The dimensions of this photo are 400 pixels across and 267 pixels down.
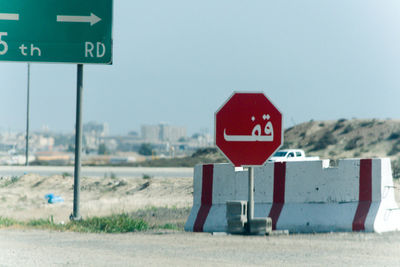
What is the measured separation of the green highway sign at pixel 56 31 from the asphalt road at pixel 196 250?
4.39 m

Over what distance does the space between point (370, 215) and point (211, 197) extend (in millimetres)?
3071

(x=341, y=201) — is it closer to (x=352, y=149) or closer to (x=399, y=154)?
(x=399, y=154)

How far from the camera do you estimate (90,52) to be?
16.0 metres

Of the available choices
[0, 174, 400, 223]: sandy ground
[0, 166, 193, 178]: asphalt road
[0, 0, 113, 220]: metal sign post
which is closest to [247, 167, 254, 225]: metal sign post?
[0, 0, 113, 220]: metal sign post

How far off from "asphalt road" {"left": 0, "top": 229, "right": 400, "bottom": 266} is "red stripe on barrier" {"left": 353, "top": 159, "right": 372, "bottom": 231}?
0.51 m

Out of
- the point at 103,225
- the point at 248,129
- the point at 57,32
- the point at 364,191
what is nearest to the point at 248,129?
the point at 248,129

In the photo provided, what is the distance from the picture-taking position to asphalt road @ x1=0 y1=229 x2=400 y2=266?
32.4ft

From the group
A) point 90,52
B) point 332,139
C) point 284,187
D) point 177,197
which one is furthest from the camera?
point 332,139

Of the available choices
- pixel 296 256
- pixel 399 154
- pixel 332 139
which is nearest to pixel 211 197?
pixel 296 256

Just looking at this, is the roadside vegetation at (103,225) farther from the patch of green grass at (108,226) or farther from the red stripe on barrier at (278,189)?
the red stripe on barrier at (278,189)

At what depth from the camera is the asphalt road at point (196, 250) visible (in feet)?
32.4

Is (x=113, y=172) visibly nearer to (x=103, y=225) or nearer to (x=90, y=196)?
(x=90, y=196)

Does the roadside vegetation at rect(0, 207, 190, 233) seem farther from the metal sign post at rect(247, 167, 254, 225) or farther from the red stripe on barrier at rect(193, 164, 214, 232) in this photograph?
the metal sign post at rect(247, 167, 254, 225)

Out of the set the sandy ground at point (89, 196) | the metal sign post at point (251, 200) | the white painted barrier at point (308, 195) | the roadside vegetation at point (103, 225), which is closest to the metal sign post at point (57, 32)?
the roadside vegetation at point (103, 225)
